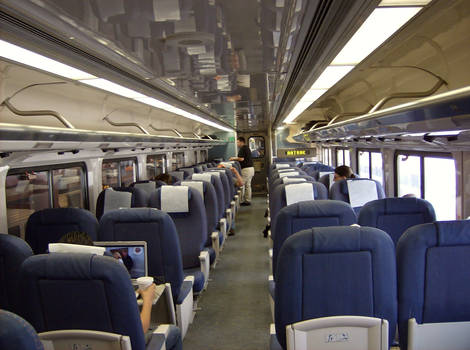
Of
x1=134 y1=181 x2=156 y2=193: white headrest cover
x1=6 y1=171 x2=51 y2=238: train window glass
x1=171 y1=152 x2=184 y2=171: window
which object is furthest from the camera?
x1=171 y1=152 x2=184 y2=171: window

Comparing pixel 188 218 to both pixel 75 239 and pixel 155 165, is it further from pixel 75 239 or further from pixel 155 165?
pixel 155 165

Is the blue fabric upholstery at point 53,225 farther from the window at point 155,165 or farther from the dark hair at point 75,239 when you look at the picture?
the window at point 155,165

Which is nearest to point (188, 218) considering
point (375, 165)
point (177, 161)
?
point (375, 165)

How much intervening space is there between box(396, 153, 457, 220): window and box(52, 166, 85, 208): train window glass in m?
4.47

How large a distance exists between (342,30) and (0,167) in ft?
11.3

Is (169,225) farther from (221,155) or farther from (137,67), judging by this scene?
(221,155)

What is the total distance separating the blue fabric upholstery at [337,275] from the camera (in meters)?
2.25

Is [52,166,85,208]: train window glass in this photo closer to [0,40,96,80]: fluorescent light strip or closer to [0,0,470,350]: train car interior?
[0,0,470,350]: train car interior

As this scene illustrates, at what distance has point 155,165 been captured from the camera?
11.3 m

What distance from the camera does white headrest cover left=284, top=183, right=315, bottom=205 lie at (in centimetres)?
465

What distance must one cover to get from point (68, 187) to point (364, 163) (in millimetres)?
6065

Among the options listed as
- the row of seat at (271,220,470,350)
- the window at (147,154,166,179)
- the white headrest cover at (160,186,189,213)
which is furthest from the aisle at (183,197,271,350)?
the window at (147,154,166,179)

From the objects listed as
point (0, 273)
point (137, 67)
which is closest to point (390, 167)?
point (137, 67)

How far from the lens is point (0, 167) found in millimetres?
4008
